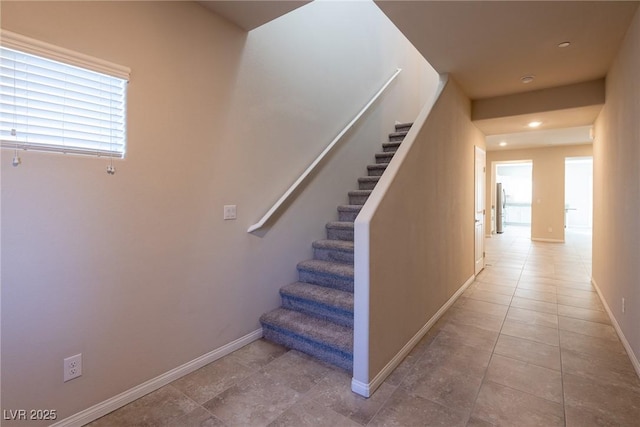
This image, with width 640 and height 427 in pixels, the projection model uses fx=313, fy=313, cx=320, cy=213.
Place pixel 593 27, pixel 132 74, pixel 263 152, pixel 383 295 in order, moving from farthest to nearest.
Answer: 1. pixel 263 152
2. pixel 593 27
3. pixel 383 295
4. pixel 132 74

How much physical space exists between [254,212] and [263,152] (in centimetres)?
52

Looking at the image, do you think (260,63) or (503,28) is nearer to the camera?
(503,28)

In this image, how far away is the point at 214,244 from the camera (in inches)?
90.6

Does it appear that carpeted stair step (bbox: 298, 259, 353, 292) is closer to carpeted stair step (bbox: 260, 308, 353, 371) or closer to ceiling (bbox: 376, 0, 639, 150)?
carpeted stair step (bbox: 260, 308, 353, 371)

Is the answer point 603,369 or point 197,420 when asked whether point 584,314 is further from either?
point 197,420

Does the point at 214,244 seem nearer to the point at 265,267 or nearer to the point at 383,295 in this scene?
the point at 265,267

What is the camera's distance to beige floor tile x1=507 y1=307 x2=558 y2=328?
119 inches

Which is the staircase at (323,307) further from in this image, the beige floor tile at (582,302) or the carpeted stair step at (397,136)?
the beige floor tile at (582,302)

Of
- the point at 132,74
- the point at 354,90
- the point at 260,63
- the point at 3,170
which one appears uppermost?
the point at 354,90

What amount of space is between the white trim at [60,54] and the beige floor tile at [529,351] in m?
3.22

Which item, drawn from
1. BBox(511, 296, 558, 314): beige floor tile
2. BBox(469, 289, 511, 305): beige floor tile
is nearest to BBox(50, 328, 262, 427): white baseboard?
BBox(469, 289, 511, 305): beige floor tile

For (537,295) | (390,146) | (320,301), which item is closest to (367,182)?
(390,146)

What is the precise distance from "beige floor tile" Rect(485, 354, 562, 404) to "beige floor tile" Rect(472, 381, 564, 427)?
0.07 meters

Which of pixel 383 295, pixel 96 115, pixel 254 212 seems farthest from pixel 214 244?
pixel 383 295
